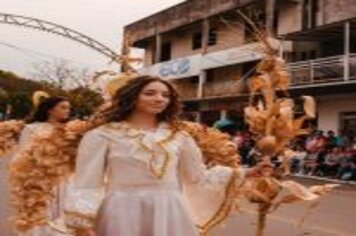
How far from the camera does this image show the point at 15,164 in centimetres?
700

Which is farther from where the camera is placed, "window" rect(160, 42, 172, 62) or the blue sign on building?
"window" rect(160, 42, 172, 62)

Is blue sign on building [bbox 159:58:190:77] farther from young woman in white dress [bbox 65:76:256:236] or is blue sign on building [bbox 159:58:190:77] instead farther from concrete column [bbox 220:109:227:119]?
young woman in white dress [bbox 65:76:256:236]

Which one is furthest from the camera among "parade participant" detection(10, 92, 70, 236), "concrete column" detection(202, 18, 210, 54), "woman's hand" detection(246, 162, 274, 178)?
"concrete column" detection(202, 18, 210, 54)

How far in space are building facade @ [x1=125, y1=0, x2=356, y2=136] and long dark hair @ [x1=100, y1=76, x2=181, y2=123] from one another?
15325 mm

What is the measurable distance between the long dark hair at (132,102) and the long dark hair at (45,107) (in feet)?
11.5

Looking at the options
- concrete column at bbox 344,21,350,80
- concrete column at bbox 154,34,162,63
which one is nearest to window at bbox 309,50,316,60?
concrete column at bbox 344,21,350,80

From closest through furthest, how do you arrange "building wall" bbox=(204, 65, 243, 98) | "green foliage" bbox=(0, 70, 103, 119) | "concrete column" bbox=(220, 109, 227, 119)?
"green foliage" bbox=(0, 70, 103, 119)
"concrete column" bbox=(220, 109, 227, 119)
"building wall" bbox=(204, 65, 243, 98)

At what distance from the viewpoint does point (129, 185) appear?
548cm

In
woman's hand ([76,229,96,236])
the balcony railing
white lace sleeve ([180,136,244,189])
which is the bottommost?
woman's hand ([76,229,96,236])

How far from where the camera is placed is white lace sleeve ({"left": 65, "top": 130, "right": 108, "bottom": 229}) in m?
5.37

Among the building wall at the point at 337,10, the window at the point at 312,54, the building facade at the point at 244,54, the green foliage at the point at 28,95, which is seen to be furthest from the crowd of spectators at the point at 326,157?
the window at the point at 312,54

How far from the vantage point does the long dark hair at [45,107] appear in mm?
9203

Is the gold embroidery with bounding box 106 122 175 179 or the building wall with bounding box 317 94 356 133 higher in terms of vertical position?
the building wall with bounding box 317 94 356 133

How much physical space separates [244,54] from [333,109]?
23.8 ft
